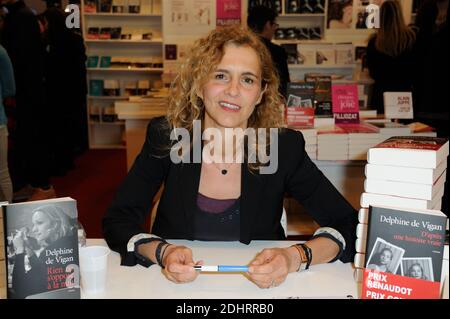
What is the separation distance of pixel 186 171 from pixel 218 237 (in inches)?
10.3

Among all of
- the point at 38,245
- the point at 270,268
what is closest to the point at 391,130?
the point at 270,268

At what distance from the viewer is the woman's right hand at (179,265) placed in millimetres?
1215

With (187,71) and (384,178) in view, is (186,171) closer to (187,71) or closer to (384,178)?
(187,71)

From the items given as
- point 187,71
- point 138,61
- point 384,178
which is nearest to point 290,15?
point 138,61

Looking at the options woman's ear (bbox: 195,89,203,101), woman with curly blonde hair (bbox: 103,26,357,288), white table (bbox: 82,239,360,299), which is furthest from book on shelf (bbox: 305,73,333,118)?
white table (bbox: 82,239,360,299)

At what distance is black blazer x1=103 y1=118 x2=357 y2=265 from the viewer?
1.63 metres

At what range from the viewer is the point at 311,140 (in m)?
2.83

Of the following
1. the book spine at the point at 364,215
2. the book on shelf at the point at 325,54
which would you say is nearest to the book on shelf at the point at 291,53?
the book on shelf at the point at 325,54

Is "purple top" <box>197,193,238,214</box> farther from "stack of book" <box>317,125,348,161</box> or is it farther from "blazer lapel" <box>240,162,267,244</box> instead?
"stack of book" <box>317,125,348,161</box>

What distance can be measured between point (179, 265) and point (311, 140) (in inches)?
69.5

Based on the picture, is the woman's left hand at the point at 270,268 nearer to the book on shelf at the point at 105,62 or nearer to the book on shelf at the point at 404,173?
the book on shelf at the point at 404,173

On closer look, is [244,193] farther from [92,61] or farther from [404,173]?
[92,61]

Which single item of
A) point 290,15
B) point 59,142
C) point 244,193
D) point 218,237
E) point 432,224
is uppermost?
point 290,15

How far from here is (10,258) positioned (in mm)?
1037
